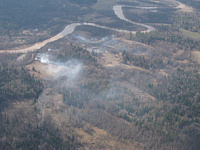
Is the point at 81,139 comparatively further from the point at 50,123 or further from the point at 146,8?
the point at 146,8

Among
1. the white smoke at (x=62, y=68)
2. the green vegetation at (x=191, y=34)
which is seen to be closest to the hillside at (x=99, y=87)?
the white smoke at (x=62, y=68)

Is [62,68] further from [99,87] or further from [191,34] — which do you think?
[191,34]

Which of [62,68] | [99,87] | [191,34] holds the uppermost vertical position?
[191,34]

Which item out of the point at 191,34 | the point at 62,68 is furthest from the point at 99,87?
the point at 191,34

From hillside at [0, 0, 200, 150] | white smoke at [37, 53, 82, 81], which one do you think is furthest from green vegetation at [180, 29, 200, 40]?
white smoke at [37, 53, 82, 81]

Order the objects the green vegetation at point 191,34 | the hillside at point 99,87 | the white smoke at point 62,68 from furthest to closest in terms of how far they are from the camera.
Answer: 1. the green vegetation at point 191,34
2. the white smoke at point 62,68
3. the hillside at point 99,87

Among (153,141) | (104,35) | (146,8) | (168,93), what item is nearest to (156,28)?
(104,35)

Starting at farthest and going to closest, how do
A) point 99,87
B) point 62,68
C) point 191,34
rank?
point 191,34 → point 62,68 → point 99,87

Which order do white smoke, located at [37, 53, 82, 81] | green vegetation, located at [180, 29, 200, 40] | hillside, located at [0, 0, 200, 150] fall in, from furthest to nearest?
green vegetation, located at [180, 29, 200, 40]
white smoke, located at [37, 53, 82, 81]
hillside, located at [0, 0, 200, 150]

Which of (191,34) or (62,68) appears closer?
(62,68)

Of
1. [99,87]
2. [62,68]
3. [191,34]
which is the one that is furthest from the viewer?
[191,34]

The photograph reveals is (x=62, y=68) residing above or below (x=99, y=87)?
above

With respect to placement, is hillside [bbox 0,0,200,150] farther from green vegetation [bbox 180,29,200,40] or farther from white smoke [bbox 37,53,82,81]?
green vegetation [bbox 180,29,200,40]

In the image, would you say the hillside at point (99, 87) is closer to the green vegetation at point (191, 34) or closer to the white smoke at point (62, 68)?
the white smoke at point (62, 68)
